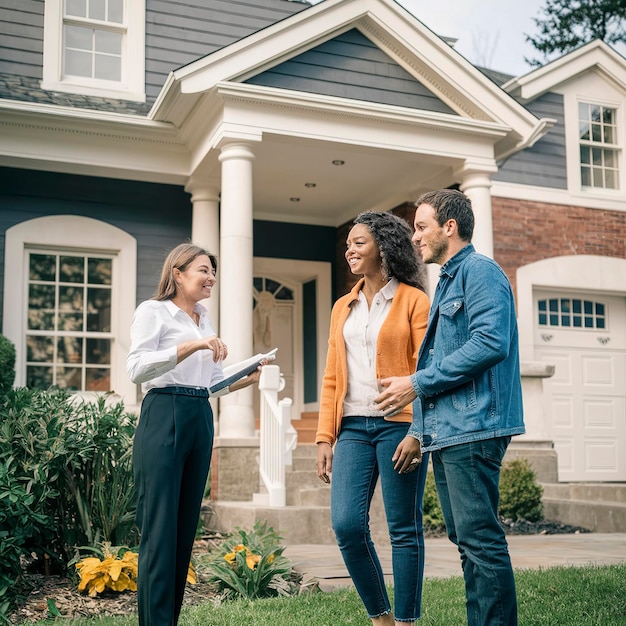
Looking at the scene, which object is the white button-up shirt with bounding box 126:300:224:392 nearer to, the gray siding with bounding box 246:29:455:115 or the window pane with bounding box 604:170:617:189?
the gray siding with bounding box 246:29:455:115

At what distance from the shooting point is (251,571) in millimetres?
5031

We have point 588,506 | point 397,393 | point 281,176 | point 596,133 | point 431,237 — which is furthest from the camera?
point 596,133

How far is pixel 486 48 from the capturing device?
28.2 m

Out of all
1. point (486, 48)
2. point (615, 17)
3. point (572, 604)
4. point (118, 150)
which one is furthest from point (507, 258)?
point (486, 48)

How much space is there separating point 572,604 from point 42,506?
309cm

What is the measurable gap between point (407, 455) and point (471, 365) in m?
0.64

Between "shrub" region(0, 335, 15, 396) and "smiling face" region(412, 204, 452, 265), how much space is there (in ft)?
21.2

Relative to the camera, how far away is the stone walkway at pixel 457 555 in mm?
5438

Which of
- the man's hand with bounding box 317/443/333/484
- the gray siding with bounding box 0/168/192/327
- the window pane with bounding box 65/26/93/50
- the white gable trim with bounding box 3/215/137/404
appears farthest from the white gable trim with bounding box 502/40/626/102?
the man's hand with bounding box 317/443/333/484

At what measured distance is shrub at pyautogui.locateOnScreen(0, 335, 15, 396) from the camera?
8.67 meters

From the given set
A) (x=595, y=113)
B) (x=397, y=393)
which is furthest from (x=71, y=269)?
(x=595, y=113)

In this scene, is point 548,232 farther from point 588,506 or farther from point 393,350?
point 393,350

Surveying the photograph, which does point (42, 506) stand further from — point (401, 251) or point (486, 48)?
point (486, 48)

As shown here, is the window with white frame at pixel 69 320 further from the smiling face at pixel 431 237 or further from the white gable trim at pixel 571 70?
the smiling face at pixel 431 237
